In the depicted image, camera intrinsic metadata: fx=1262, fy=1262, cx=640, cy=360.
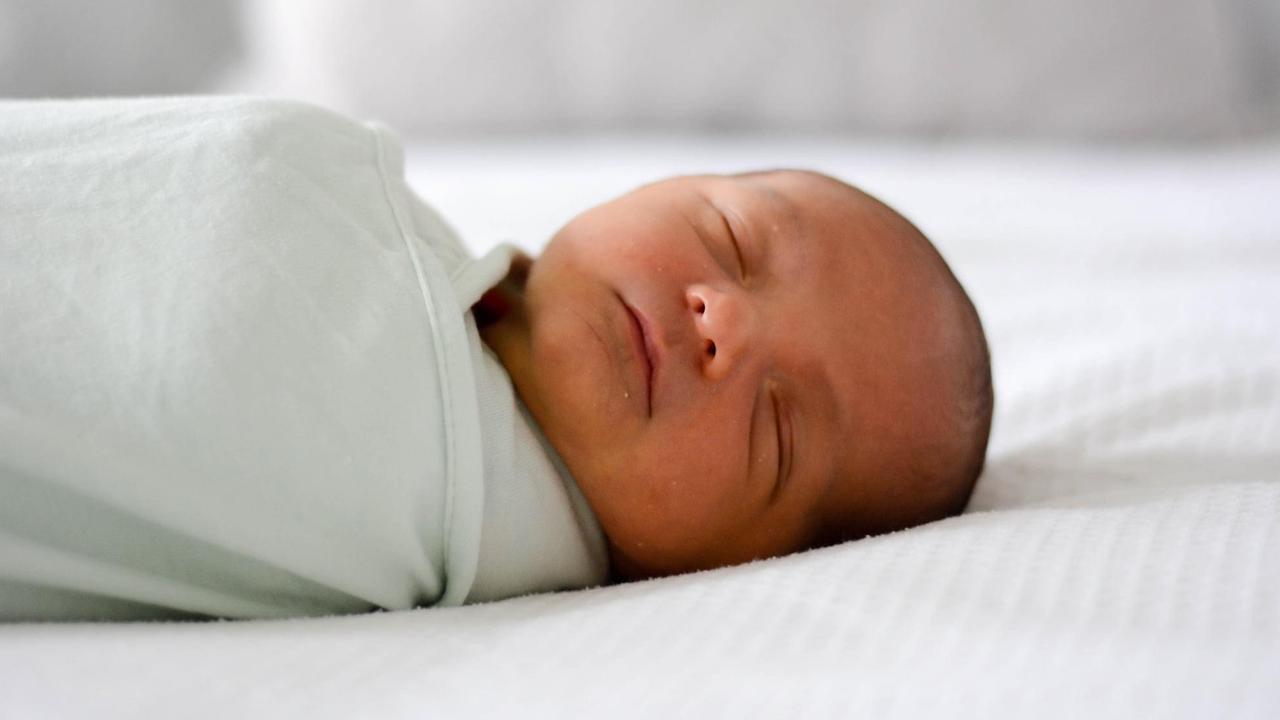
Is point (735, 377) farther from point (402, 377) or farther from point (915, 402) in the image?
point (402, 377)

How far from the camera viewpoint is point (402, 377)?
0.79 metres

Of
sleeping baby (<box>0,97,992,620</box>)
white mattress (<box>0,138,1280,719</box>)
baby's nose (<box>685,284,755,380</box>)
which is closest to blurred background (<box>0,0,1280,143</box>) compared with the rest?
white mattress (<box>0,138,1280,719</box>)

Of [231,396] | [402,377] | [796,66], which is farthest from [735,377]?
[796,66]

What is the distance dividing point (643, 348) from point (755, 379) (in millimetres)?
83

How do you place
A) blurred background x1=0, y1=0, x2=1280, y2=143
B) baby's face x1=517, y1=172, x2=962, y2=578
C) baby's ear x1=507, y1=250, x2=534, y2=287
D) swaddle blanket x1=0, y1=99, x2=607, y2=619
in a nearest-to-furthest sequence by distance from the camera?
swaddle blanket x1=0, y1=99, x2=607, y2=619, baby's face x1=517, y1=172, x2=962, y2=578, baby's ear x1=507, y1=250, x2=534, y2=287, blurred background x1=0, y1=0, x2=1280, y2=143

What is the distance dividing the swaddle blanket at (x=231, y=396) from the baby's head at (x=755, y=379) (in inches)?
2.3

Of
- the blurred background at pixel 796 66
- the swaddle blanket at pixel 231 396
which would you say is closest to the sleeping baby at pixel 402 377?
the swaddle blanket at pixel 231 396

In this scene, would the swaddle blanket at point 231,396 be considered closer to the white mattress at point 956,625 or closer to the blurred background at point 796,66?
the white mattress at point 956,625

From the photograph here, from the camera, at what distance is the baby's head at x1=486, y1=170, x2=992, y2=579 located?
89 cm

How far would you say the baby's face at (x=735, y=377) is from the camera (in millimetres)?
887

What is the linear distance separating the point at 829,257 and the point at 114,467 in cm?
51

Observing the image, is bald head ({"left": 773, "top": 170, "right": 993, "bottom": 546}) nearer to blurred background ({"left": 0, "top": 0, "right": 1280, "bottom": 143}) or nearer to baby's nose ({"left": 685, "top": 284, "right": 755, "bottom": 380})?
baby's nose ({"left": 685, "top": 284, "right": 755, "bottom": 380})

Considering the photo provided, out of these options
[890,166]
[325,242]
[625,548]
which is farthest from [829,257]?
[890,166]

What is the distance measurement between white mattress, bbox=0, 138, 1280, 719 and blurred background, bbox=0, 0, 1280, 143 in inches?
28.6
